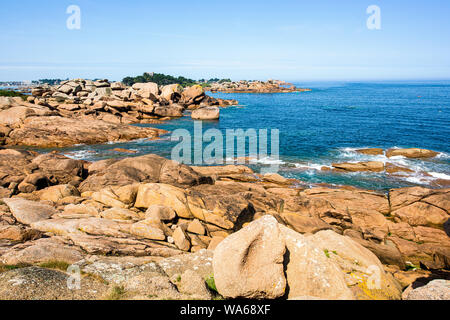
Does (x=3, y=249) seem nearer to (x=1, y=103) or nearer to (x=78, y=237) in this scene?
(x=78, y=237)

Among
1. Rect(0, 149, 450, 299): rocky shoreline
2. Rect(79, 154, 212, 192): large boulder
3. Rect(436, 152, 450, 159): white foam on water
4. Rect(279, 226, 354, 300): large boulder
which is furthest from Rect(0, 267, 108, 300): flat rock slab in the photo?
Rect(436, 152, 450, 159): white foam on water

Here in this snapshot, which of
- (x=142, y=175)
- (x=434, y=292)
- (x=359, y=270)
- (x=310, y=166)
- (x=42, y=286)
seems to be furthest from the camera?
(x=310, y=166)

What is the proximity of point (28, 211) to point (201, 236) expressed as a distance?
10.1m

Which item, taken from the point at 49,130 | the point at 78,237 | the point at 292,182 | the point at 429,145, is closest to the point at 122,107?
the point at 49,130

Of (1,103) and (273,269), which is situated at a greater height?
(1,103)

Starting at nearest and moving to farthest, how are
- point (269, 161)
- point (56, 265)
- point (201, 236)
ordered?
point (56, 265) < point (201, 236) < point (269, 161)

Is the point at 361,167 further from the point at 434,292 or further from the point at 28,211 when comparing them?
the point at 28,211

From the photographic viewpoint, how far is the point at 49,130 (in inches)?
1644

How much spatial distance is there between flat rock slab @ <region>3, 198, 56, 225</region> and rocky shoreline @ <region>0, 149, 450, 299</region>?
0.07 metres

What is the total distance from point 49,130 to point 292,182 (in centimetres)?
3875

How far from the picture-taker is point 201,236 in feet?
50.3

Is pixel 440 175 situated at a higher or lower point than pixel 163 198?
lower

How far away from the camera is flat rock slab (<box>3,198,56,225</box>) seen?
1444cm

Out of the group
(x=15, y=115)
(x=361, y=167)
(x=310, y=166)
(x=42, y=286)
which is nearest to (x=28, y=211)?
(x=42, y=286)
